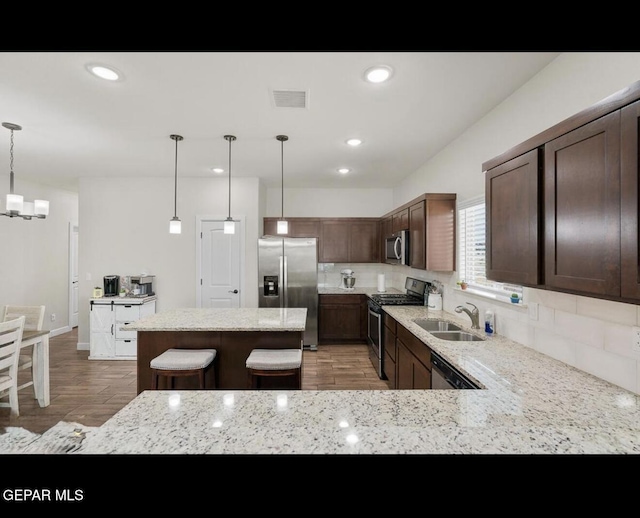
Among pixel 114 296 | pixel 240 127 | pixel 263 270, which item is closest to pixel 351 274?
pixel 263 270

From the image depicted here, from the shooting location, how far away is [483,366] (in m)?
1.74

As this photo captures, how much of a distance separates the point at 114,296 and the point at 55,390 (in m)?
1.49

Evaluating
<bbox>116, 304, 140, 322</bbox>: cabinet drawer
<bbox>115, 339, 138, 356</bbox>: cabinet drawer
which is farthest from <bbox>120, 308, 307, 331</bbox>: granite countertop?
<bbox>115, 339, 138, 356</bbox>: cabinet drawer

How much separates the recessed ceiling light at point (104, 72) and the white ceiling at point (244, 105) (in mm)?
48

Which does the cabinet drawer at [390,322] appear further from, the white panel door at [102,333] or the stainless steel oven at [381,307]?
the white panel door at [102,333]

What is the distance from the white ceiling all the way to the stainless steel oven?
5.59 feet

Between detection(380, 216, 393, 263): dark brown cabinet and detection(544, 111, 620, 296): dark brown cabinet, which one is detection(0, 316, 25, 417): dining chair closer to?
detection(544, 111, 620, 296): dark brown cabinet

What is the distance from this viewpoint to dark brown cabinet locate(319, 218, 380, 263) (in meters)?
5.52

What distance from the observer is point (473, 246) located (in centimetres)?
293

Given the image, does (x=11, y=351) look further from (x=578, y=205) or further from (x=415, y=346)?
(x=578, y=205)

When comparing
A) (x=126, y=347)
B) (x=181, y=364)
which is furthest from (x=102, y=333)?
(x=181, y=364)
